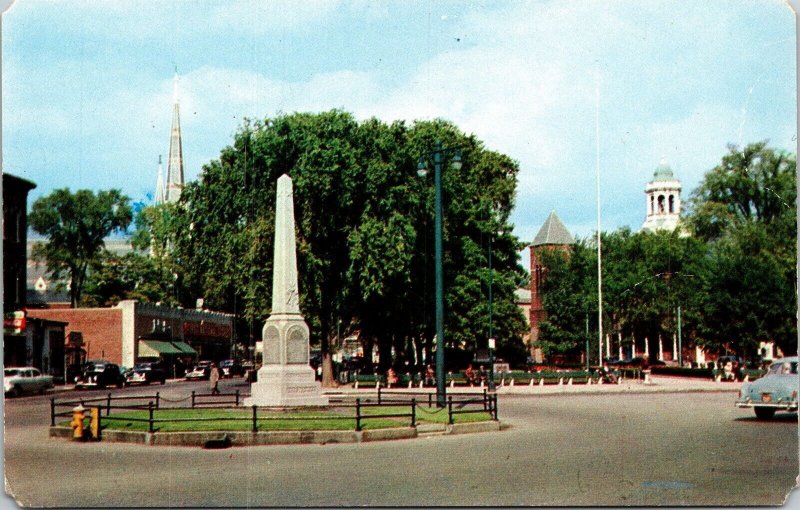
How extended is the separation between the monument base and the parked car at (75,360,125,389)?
28.5 meters

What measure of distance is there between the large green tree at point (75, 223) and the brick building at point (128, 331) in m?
2.65

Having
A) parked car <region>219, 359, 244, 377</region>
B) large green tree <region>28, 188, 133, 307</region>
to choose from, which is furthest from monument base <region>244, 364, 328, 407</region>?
parked car <region>219, 359, 244, 377</region>

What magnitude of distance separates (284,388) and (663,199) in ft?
345

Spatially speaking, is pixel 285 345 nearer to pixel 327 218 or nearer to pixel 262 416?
pixel 262 416

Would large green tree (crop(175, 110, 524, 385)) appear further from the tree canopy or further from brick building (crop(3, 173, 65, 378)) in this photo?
the tree canopy

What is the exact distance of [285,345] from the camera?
28.4m

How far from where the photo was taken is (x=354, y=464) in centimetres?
1656

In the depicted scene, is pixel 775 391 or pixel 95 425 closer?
pixel 95 425

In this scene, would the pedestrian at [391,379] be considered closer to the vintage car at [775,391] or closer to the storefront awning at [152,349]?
the vintage car at [775,391]

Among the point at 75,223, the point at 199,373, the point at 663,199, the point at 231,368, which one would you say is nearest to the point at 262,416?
the point at 75,223

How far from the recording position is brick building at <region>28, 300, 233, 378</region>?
7044 cm

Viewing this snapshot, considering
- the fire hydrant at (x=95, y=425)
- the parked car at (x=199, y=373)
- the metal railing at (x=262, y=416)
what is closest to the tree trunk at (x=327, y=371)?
the metal railing at (x=262, y=416)

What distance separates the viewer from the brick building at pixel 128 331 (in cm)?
7044

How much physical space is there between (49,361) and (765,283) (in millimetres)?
42176
